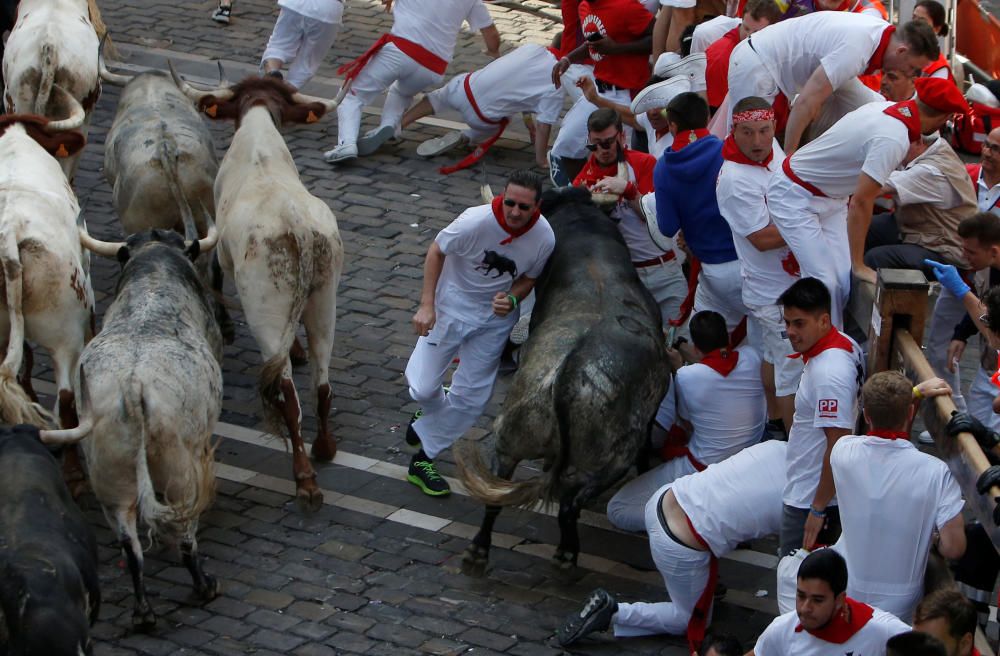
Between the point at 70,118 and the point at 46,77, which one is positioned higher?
the point at 70,118

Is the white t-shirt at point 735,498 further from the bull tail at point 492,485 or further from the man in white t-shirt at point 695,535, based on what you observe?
the bull tail at point 492,485

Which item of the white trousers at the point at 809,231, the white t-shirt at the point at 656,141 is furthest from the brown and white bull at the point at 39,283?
the white trousers at the point at 809,231

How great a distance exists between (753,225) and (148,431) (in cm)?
355

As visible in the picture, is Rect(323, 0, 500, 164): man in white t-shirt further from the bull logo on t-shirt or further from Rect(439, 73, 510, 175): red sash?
the bull logo on t-shirt

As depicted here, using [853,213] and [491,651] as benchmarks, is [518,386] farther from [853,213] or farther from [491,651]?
[853,213]

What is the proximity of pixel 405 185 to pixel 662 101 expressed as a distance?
349 centimetres

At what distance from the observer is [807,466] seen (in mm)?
7352

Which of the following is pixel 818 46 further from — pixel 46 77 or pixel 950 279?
pixel 46 77

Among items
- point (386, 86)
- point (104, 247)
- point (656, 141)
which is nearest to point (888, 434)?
point (656, 141)

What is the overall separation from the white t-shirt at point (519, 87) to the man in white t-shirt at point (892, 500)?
23.1 ft

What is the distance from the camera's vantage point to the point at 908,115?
8.32 meters

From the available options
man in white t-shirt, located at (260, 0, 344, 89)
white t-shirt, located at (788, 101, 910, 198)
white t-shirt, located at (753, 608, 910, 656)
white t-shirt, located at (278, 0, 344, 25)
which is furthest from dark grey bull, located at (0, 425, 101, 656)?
white t-shirt, located at (278, 0, 344, 25)

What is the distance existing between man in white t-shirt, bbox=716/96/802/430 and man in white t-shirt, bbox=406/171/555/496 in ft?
3.65

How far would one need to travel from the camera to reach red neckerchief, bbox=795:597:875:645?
5.98 meters
